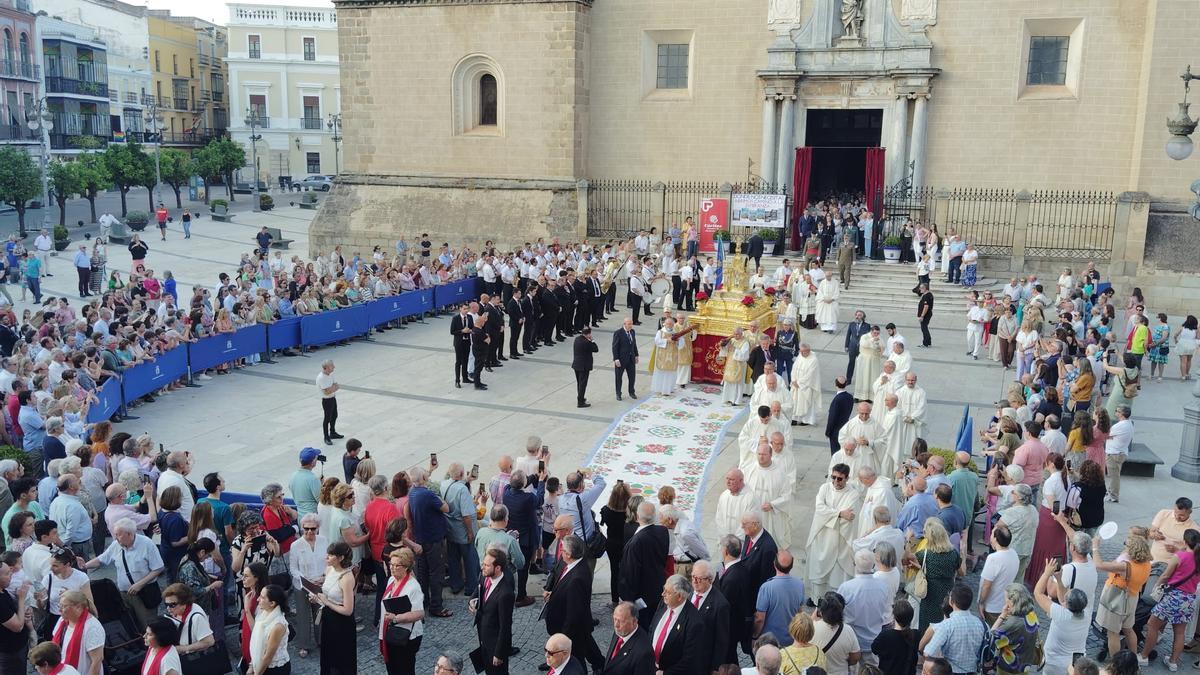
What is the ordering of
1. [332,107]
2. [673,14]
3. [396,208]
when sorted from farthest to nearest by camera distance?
[332,107] < [396,208] < [673,14]

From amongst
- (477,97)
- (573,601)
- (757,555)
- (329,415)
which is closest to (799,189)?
(477,97)

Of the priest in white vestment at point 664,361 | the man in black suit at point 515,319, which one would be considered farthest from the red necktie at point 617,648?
the man in black suit at point 515,319

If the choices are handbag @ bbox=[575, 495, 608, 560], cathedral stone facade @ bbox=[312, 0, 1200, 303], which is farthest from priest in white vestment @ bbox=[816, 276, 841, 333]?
handbag @ bbox=[575, 495, 608, 560]

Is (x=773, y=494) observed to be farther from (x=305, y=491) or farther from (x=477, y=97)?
(x=477, y=97)

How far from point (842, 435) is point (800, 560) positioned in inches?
67.9

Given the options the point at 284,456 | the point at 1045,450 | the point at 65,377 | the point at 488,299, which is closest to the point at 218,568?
the point at 284,456

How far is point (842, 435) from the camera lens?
11.8m

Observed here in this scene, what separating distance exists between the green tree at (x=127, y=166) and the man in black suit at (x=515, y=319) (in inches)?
1296

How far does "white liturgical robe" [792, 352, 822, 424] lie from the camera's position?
50.8ft

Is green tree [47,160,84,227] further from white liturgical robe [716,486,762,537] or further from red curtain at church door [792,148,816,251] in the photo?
white liturgical robe [716,486,762,537]

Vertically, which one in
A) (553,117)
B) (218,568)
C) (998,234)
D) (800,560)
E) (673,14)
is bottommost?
(800,560)

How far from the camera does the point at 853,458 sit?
11188 mm

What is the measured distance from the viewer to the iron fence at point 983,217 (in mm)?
28047

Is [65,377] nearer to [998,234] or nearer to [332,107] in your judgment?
[998,234]
